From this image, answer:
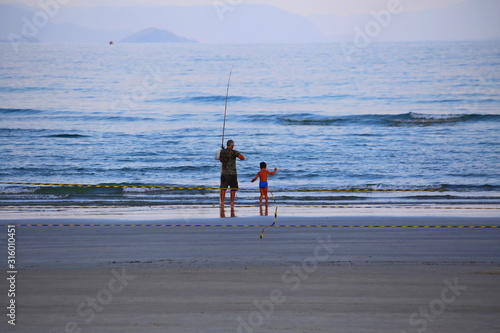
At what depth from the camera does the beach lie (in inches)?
236

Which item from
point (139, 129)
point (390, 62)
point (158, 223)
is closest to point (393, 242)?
point (158, 223)

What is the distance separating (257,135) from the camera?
95.8 ft

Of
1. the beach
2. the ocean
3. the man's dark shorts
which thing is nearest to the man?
the man's dark shorts

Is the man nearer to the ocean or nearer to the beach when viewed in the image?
the beach

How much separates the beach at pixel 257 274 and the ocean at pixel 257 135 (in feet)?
12.0

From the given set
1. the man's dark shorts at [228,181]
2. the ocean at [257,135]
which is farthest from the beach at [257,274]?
the ocean at [257,135]

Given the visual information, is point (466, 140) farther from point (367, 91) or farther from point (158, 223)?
point (367, 91)

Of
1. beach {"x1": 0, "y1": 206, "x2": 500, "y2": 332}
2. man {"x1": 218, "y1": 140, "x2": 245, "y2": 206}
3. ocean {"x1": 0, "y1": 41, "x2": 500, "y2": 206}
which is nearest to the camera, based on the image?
beach {"x1": 0, "y1": 206, "x2": 500, "y2": 332}

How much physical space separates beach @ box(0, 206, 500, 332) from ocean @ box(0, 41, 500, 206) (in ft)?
12.0

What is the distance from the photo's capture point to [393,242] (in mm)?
9117

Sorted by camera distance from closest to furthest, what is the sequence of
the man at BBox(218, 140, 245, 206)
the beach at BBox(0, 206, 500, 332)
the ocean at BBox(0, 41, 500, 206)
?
1. the beach at BBox(0, 206, 500, 332)
2. the man at BBox(218, 140, 245, 206)
3. the ocean at BBox(0, 41, 500, 206)

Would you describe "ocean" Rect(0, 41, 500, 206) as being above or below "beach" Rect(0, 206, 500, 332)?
above

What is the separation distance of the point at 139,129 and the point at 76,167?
10.7 meters

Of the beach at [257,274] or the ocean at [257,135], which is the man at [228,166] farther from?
the ocean at [257,135]
